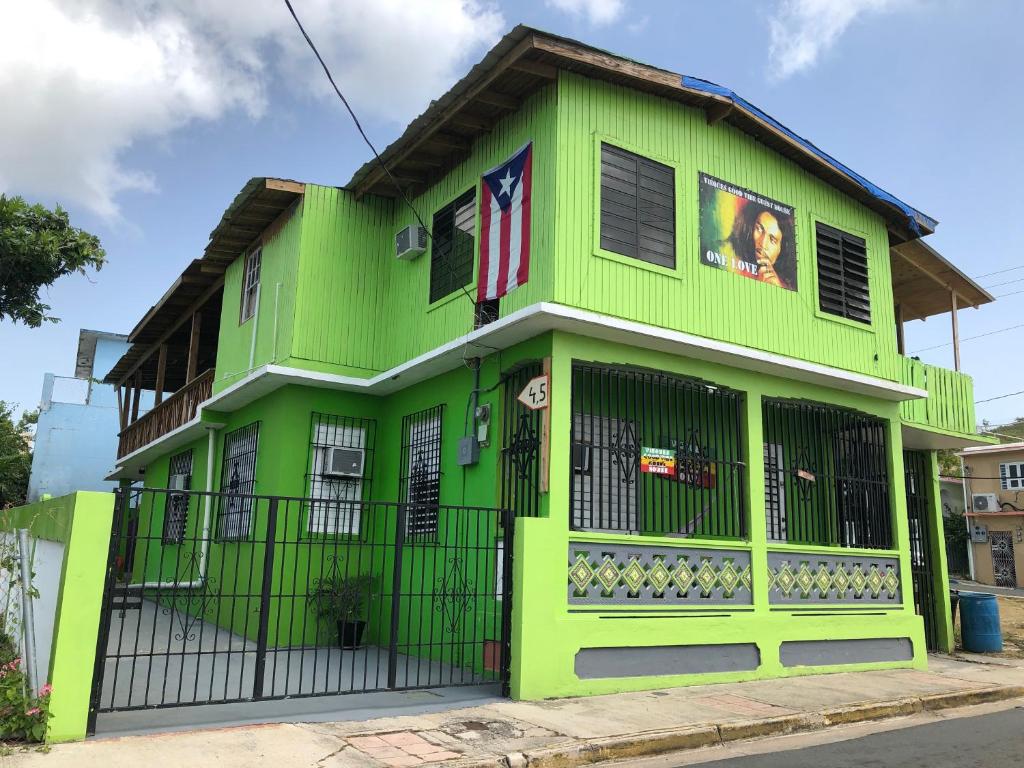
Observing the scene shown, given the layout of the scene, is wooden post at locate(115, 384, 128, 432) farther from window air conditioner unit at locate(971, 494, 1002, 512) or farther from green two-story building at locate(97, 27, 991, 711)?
window air conditioner unit at locate(971, 494, 1002, 512)

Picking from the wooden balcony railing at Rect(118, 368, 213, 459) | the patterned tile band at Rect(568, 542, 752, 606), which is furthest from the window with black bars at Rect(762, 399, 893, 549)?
the wooden balcony railing at Rect(118, 368, 213, 459)

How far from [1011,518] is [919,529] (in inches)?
1029

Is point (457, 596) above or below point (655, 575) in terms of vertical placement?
below

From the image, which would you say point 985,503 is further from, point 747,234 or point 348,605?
point 348,605

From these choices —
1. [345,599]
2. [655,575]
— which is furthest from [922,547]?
[345,599]

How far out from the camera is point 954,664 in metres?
12.5

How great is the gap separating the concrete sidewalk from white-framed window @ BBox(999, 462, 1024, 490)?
29.8 metres

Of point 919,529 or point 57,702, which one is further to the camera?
point 919,529

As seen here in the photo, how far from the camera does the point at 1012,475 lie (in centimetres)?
3538

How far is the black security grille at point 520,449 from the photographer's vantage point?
9094mm

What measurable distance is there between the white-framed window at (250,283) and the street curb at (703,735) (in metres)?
9.90

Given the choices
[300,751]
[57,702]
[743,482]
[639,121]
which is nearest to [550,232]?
[639,121]

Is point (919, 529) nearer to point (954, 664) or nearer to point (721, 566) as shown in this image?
point (954, 664)

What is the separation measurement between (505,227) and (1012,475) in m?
33.7
